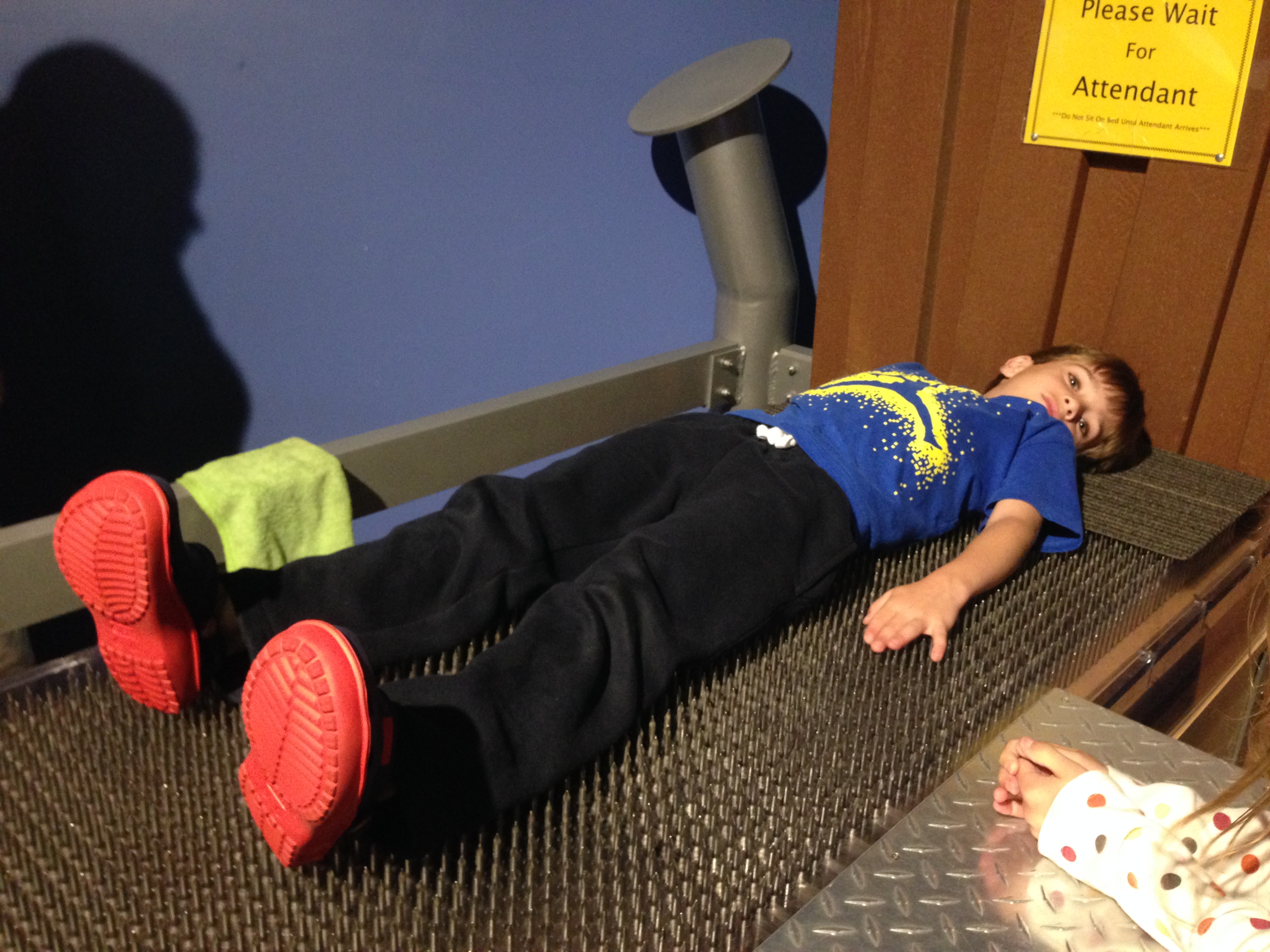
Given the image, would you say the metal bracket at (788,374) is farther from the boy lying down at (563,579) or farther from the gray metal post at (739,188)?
the boy lying down at (563,579)

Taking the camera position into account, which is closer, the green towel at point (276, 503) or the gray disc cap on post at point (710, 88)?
the green towel at point (276, 503)

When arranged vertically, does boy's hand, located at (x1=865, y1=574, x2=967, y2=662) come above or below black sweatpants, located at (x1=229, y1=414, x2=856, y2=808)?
below

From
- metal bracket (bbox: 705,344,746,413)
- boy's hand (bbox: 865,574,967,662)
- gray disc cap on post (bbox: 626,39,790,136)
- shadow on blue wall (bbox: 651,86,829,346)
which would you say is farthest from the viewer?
shadow on blue wall (bbox: 651,86,829,346)

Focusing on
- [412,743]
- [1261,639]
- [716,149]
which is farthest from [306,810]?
[716,149]

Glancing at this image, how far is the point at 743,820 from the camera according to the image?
749mm

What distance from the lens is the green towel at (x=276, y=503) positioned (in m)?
1.09

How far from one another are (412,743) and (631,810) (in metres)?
0.18

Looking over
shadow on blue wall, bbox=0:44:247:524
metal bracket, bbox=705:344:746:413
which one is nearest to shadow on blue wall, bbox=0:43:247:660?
shadow on blue wall, bbox=0:44:247:524

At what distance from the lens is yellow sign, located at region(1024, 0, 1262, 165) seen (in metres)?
1.19

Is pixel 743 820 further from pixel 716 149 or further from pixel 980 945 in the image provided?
pixel 716 149

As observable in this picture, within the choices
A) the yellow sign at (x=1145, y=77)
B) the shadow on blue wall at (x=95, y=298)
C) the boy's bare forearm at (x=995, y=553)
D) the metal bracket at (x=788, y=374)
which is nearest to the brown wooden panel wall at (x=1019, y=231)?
the yellow sign at (x=1145, y=77)

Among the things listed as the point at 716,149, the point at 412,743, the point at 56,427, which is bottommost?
the point at 56,427

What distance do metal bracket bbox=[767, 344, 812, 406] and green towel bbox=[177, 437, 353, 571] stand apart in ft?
2.74

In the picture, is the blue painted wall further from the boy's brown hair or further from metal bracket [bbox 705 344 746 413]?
the boy's brown hair
